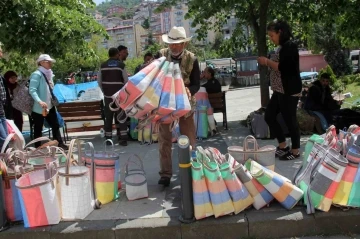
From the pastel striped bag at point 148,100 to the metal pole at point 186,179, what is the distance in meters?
0.47

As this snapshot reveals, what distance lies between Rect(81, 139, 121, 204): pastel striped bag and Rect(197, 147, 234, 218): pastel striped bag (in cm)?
106

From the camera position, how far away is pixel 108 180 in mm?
4172

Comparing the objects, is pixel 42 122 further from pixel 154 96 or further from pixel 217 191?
pixel 217 191

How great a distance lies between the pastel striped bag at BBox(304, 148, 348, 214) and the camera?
11.7 feet

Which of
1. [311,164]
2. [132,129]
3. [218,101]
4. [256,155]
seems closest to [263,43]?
[218,101]

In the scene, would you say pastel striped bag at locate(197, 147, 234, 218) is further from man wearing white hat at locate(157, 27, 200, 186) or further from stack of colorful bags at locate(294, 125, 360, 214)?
man wearing white hat at locate(157, 27, 200, 186)

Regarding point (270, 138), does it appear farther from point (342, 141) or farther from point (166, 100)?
point (166, 100)

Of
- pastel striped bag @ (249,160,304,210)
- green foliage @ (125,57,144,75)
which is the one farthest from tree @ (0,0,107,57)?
green foliage @ (125,57,144,75)

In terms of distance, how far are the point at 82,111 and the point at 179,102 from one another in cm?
529

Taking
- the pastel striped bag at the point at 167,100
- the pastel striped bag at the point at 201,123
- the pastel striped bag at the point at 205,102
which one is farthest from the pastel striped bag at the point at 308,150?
the pastel striped bag at the point at 205,102

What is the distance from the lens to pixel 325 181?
3.60 meters

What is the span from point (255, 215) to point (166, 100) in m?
1.39

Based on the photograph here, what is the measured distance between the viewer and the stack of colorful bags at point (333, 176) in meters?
3.57

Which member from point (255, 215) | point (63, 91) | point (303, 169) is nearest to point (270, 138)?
point (303, 169)
